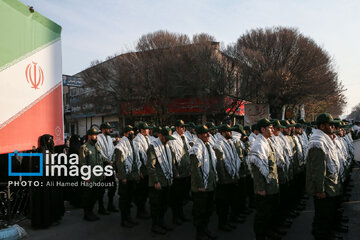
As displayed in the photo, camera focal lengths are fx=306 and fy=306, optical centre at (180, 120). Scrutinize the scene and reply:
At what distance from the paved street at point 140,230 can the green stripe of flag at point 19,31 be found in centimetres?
342

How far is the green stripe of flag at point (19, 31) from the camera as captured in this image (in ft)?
14.3

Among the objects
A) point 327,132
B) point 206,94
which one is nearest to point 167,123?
point 206,94

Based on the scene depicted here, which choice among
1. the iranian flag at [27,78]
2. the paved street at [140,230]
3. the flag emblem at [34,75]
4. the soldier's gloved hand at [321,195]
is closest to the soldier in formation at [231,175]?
the soldier's gloved hand at [321,195]

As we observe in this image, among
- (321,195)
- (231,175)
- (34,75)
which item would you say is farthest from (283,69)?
(34,75)

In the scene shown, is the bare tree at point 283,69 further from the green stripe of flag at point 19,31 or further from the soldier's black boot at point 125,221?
the green stripe of flag at point 19,31

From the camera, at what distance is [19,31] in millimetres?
4734

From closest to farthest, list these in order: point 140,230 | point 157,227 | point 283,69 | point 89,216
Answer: point 157,227 < point 140,230 < point 89,216 < point 283,69

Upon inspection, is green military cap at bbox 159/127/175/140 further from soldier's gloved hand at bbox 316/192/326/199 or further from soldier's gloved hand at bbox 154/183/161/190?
soldier's gloved hand at bbox 316/192/326/199

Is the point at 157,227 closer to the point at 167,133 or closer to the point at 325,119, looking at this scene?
the point at 167,133

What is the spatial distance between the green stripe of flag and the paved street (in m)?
3.42

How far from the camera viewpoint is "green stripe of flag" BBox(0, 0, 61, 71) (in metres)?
4.36

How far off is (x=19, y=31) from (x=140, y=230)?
4201 millimetres

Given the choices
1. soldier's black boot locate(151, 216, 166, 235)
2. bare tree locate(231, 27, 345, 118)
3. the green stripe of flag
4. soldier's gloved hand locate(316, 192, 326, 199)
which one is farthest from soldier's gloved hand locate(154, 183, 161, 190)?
bare tree locate(231, 27, 345, 118)

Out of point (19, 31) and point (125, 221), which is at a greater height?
point (19, 31)
